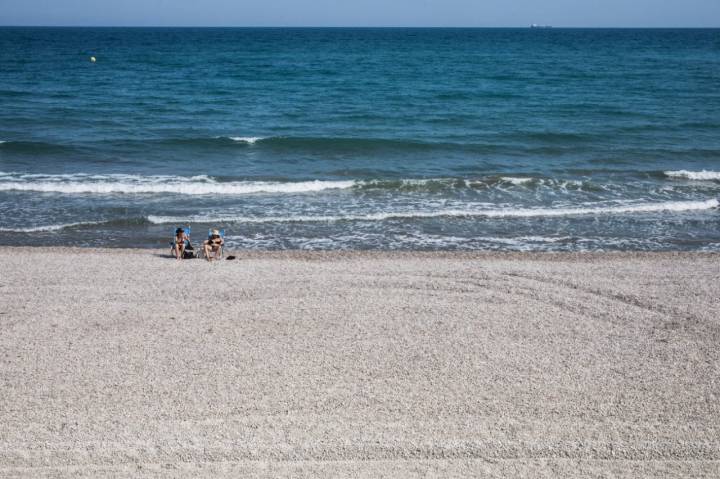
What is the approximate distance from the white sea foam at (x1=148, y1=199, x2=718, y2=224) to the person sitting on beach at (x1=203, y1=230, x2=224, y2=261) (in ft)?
10.8

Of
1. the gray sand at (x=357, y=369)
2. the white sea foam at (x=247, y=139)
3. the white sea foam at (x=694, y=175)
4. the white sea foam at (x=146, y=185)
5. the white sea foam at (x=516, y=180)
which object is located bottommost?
the gray sand at (x=357, y=369)

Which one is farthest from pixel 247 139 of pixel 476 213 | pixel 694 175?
pixel 694 175

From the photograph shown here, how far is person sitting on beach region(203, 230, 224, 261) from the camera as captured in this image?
15000 mm

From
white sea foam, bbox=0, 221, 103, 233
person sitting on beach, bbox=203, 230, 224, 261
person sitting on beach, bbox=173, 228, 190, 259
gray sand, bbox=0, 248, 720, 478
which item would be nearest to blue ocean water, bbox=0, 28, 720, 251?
Result: white sea foam, bbox=0, 221, 103, 233

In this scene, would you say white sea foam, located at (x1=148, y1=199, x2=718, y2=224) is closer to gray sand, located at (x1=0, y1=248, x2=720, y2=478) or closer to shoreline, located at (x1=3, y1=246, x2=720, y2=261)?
shoreline, located at (x1=3, y1=246, x2=720, y2=261)

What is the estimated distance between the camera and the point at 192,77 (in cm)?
4544

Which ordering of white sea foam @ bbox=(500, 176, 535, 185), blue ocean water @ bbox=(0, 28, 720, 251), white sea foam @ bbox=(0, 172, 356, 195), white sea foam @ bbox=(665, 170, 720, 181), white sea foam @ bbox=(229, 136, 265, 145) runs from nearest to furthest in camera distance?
1. blue ocean water @ bbox=(0, 28, 720, 251)
2. white sea foam @ bbox=(0, 172, 356, 195)
3. white sea foam @ bbox=(500, 176, 535, 185)
4. white sea foam @ bbox=(665, 170, 720, 181)
5. white sea foam @ bbox=(229, 136, 265, 145)

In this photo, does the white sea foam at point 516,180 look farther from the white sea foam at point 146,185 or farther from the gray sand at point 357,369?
the gray sand at point 357,369

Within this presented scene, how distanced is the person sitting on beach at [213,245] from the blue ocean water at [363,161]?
5.21 ft

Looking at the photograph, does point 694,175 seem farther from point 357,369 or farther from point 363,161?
point 357,369

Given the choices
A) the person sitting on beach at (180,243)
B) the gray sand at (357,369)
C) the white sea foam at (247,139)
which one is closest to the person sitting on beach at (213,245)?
the person sitting on beach at (180,243)

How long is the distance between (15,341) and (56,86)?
1269 inches

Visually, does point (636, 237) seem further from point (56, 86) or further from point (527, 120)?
point (56, 86)

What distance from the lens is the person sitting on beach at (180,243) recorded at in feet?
49.3
